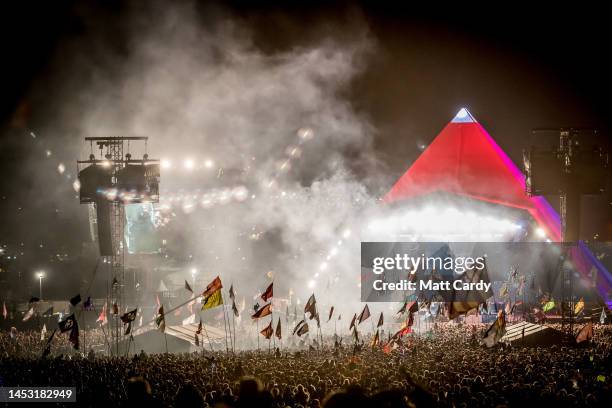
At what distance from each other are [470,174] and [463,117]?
4.52m

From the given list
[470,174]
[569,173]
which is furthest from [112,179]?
[470,174]

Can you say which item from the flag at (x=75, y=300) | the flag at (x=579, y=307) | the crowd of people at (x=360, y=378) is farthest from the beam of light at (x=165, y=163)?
the flag at (x=579, y=307)

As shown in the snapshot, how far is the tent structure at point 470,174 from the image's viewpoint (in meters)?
37.5

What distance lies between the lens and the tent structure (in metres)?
37.5

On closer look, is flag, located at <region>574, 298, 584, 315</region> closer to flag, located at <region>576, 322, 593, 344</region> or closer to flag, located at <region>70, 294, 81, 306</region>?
flag, located at <region>576, 322, 593, 344</region>

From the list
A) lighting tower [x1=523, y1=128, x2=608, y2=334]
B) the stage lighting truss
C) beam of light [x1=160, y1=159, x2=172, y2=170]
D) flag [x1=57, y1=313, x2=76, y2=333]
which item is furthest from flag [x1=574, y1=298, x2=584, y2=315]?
beam of light [x1=160, y1=159, x2=172, y2=170]

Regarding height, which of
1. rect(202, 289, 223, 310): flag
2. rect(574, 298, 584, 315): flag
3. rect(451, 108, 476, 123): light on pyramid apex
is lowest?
rect(574, 298, 584, 315): flag

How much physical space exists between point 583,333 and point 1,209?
44158 mm

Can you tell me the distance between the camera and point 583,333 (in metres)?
15.5

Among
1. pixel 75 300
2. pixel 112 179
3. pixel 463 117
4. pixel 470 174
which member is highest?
pixel 463 117

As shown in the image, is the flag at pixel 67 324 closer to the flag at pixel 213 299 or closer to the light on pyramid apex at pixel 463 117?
the flag at pixel 213 299

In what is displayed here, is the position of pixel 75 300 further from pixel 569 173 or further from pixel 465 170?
pixel 465 170

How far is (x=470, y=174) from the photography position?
135 ft

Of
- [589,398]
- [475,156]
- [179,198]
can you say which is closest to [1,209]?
[179,198]
